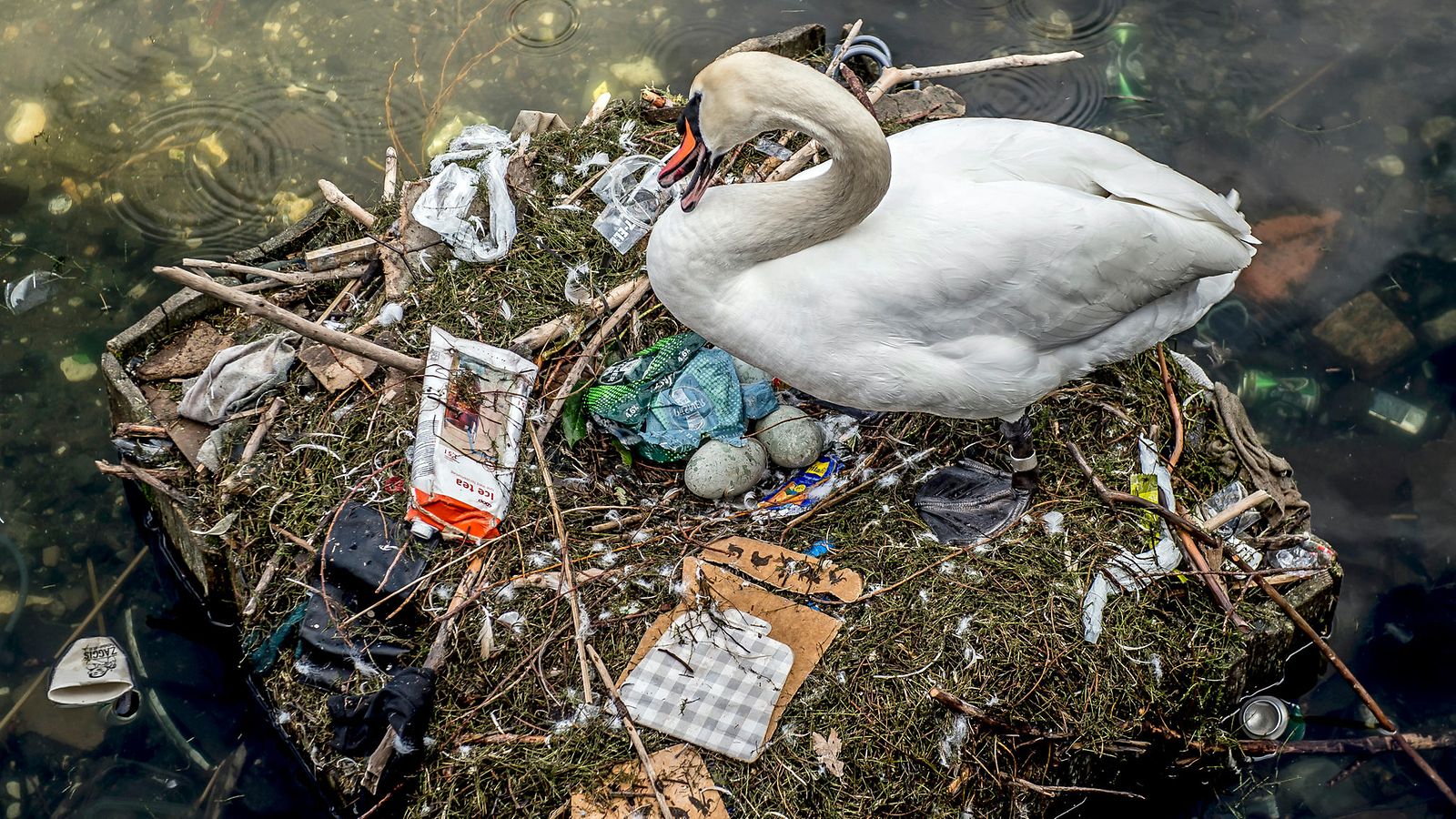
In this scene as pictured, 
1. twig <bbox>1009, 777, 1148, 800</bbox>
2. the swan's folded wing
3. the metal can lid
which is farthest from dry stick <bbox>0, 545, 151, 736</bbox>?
the metal can lid

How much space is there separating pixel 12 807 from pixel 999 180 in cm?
500

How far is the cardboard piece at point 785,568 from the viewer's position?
456 centimetres

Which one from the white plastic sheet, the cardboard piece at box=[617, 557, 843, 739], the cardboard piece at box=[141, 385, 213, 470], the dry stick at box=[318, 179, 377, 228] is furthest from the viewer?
the dry stick at box=[318, 179, 377, 228]

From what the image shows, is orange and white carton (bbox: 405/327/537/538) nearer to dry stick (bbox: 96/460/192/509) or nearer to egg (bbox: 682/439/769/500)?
egg (bbox: 682/439/769/500)

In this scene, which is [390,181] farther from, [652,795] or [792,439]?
[652,795]

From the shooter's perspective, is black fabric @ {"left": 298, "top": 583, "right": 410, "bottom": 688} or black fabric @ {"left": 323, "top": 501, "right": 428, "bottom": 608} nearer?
black fabric @ {"left": 298, "top": 583, "right": 410, "bottom": 688}

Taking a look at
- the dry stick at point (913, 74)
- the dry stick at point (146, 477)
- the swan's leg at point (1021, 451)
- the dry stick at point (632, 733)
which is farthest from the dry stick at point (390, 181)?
the swan's leg at point (1021, 451)

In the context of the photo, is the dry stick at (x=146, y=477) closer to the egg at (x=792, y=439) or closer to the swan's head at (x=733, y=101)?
the egg at (x=792, y=439)

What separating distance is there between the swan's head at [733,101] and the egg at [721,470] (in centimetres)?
139

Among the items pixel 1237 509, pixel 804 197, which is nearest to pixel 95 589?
pixel 804 197

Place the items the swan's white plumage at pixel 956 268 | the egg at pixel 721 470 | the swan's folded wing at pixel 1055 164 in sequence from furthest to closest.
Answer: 1. the egg at pixel 721 470
2. the swan's folded wing at pixel 1055 164
3. the swan's white plumage at pixel 956 268

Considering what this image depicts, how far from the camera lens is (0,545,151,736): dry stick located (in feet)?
16.5

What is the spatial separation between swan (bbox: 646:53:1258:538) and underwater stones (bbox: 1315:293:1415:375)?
206 cm

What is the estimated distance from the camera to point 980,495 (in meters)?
4.82
